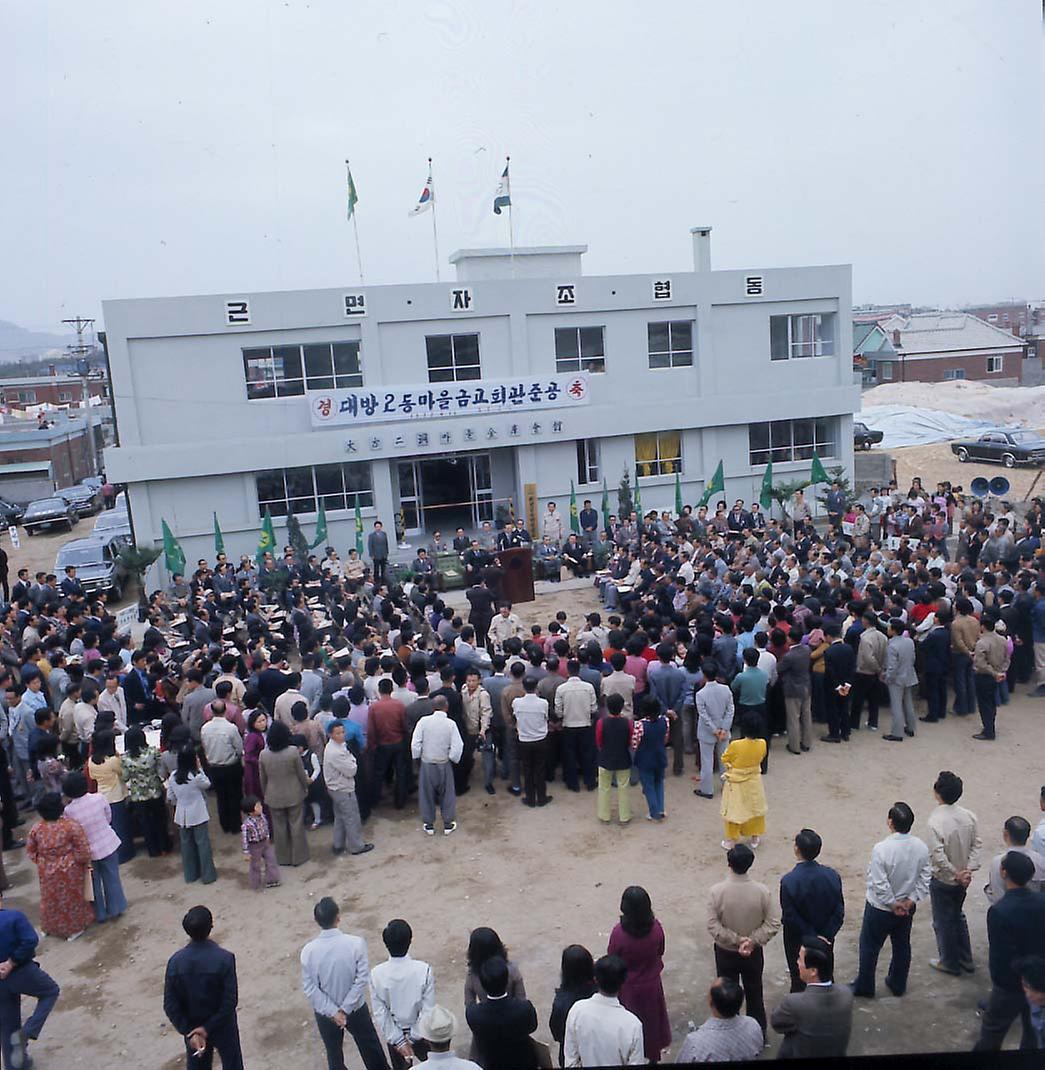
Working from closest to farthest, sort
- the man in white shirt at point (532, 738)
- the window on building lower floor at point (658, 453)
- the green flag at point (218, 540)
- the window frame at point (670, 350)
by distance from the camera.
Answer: the man in white shirt at point (532, 738) → the green flag at point (218, 540) → the window frame at point (670, 350) → the window on building lower floor at point (658, 453)

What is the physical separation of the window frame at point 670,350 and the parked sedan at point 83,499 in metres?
22.1

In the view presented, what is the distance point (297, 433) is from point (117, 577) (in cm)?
465

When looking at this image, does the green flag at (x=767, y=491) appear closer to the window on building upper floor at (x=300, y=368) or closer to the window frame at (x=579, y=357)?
the window frame at (x=579, y=357)

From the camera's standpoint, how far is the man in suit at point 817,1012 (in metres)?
3.99

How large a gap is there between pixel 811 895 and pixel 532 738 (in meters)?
3.44

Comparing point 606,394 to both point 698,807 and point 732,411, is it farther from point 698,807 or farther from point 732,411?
point 698,807

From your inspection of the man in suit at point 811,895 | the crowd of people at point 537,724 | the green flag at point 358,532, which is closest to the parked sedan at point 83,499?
the green flag at point 358,532

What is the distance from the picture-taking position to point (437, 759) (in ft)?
25.0

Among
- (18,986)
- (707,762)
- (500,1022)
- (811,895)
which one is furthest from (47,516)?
(811,895)

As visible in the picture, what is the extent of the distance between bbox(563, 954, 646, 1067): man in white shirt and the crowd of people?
0.06ft

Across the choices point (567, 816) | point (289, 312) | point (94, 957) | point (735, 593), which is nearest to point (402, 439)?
point (289, 312)

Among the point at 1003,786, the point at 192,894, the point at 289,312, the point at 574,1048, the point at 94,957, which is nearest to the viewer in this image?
the point at 574,1048

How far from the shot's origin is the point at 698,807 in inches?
315

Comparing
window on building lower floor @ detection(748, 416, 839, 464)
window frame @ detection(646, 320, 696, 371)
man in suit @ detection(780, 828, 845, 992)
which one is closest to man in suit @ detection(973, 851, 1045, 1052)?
man in suit @ detection(780, 828, 845, 992)
